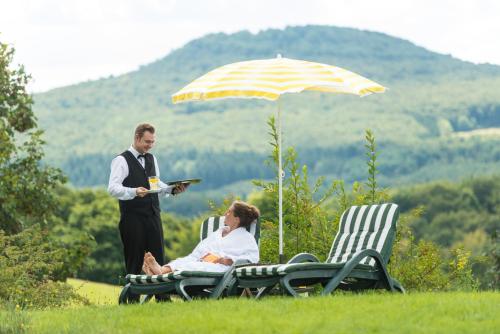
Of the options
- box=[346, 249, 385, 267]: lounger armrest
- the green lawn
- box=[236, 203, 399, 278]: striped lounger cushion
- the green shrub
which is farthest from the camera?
box=[236, 203, 399, 278]: striped lounger cushion

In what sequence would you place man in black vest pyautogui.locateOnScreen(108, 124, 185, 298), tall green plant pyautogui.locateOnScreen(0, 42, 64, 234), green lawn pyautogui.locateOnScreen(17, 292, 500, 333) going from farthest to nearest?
tall green plant pyautogui.locateOnScreen(0, 42, 64, 234), man in black vest pyautogui.locateOnScreen(108, 124, 185, 298), green lawn pyautogui.locateOnScreen(17, 292, 500, 333)

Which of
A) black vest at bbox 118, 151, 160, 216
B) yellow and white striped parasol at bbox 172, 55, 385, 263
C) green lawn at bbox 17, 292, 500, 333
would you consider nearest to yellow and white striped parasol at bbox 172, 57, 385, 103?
yellow and white striped parasol at bbox 172, 55, 385, 263

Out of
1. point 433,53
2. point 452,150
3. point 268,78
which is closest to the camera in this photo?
point 268,78

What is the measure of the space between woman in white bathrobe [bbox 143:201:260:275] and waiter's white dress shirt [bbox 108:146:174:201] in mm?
535

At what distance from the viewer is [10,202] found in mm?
18953

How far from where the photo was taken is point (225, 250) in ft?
26.5

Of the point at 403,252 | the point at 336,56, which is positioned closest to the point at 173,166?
the point at 336,56

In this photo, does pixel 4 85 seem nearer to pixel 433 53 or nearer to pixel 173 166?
pixel 173 166

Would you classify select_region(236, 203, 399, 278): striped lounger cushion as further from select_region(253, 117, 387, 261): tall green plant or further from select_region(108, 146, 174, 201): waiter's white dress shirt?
select_region(253, 117, 387, 261): tall green plant

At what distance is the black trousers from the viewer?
8.49m

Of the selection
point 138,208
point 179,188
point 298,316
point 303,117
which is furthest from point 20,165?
point 303,117

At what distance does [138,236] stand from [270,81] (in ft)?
5.56

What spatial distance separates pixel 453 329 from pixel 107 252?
50604 millimetres

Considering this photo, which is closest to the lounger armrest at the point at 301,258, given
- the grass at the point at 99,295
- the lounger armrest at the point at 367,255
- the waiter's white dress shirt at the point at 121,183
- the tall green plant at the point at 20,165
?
the lounger armrest at the point at 367,255
